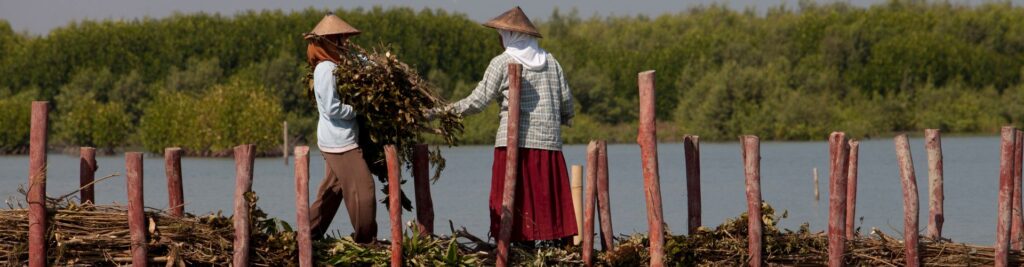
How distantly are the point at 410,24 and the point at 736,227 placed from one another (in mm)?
59815

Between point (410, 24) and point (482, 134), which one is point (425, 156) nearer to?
point (482, 134)

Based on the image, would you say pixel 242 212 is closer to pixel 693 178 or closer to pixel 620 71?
pixel 693 178

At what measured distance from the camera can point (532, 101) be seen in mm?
9328

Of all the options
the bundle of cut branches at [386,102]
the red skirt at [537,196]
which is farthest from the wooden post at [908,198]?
the bundle of cut branches at [386,102]

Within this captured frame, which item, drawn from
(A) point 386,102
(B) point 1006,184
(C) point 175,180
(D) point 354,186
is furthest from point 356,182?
(B) point 1006,184

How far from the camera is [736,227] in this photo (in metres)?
9.79

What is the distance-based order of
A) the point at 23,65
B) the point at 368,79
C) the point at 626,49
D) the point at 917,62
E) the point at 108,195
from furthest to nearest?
the point at 626,49
the point at 23,65
the point at 917,62
the point at 108,195
the point at 368,79

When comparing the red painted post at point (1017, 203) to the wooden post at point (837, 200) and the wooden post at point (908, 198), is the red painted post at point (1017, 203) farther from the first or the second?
the wooden post at point (837, 200)

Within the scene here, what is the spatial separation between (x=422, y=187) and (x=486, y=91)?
683mm

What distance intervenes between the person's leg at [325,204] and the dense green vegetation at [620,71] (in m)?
41.1

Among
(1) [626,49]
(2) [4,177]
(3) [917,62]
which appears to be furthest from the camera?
(1) [626,49]

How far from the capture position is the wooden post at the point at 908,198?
9.84 metres

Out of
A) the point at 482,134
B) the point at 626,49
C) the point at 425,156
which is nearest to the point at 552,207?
the point at 425,156

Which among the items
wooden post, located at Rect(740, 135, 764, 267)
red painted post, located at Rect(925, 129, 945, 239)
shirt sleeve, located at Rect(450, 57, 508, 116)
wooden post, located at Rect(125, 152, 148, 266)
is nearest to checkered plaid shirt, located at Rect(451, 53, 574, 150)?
→ shirt sleeve, located at Rect(450, 57, 508, 116)
